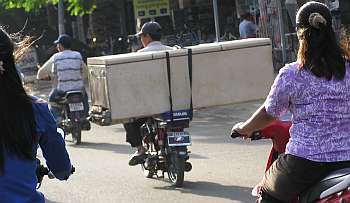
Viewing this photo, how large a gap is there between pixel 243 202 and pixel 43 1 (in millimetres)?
15686

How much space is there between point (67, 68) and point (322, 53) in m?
7.64

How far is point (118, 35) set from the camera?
29.2 metres

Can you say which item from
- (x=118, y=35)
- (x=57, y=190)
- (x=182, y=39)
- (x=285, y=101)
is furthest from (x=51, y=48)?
(x=285, y=101)

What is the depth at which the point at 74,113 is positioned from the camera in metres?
11.3

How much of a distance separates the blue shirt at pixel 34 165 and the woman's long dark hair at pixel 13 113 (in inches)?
1.1

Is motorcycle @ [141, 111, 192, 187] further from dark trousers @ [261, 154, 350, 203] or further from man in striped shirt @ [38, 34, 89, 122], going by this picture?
dark trousers @ [261, 154, 350, 203]

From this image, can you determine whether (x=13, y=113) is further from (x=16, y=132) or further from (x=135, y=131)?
(x=135, y=131)

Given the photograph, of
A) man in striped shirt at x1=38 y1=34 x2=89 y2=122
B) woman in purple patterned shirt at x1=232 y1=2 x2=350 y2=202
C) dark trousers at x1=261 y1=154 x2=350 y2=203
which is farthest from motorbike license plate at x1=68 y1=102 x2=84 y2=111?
dark trousers at x1=261 y1=154 x2=350 y2=203

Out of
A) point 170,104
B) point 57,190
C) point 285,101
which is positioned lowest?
point 57,190

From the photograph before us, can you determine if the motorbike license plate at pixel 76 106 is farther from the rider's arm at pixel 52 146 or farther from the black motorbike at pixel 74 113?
the rider's arm at pixel 52 146

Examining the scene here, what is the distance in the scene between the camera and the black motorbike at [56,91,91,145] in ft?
37.0

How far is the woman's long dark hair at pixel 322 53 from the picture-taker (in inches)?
152

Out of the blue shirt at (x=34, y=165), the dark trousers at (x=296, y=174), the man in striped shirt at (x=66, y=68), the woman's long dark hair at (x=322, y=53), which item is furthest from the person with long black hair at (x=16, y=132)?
the man in striped shirt at (x=66, y=68)

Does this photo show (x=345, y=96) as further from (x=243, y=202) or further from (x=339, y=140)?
(x=243, y=202)
